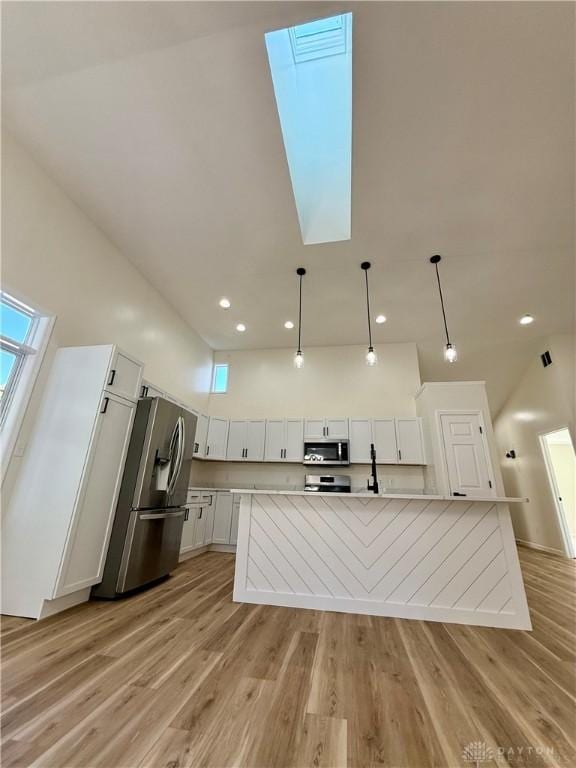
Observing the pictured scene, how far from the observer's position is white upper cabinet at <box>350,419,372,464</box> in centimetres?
531

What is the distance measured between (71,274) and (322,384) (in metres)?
4.32

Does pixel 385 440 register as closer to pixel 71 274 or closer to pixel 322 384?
pixel 322 384

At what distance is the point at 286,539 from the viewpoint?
113 inches

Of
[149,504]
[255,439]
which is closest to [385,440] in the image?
[255,439]

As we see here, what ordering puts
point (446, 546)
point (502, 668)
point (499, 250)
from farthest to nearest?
point (499, 250), point (446, 546), point (502, 668)

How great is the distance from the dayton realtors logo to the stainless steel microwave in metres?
→ 3.99

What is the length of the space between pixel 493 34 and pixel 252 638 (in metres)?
4.40

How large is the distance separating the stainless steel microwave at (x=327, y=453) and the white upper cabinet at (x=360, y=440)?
14 cm

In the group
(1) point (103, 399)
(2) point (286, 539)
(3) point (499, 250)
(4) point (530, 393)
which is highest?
(3) point (499, 250)

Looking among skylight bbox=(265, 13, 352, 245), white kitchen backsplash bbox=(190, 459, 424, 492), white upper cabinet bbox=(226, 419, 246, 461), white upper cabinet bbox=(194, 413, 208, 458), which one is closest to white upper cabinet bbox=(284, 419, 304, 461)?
white kitchen backsplash bbox=(190, 459, 424, 492)

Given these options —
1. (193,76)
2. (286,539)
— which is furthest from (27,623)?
(193,76)

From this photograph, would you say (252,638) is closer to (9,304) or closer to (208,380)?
(9,304)

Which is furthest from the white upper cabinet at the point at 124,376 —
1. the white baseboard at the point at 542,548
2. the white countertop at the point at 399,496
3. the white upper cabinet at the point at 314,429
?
the white baseboard at the point at 542,548

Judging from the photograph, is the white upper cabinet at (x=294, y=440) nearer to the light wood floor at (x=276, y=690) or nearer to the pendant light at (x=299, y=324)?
the pendant light at (x=299, y=324)
